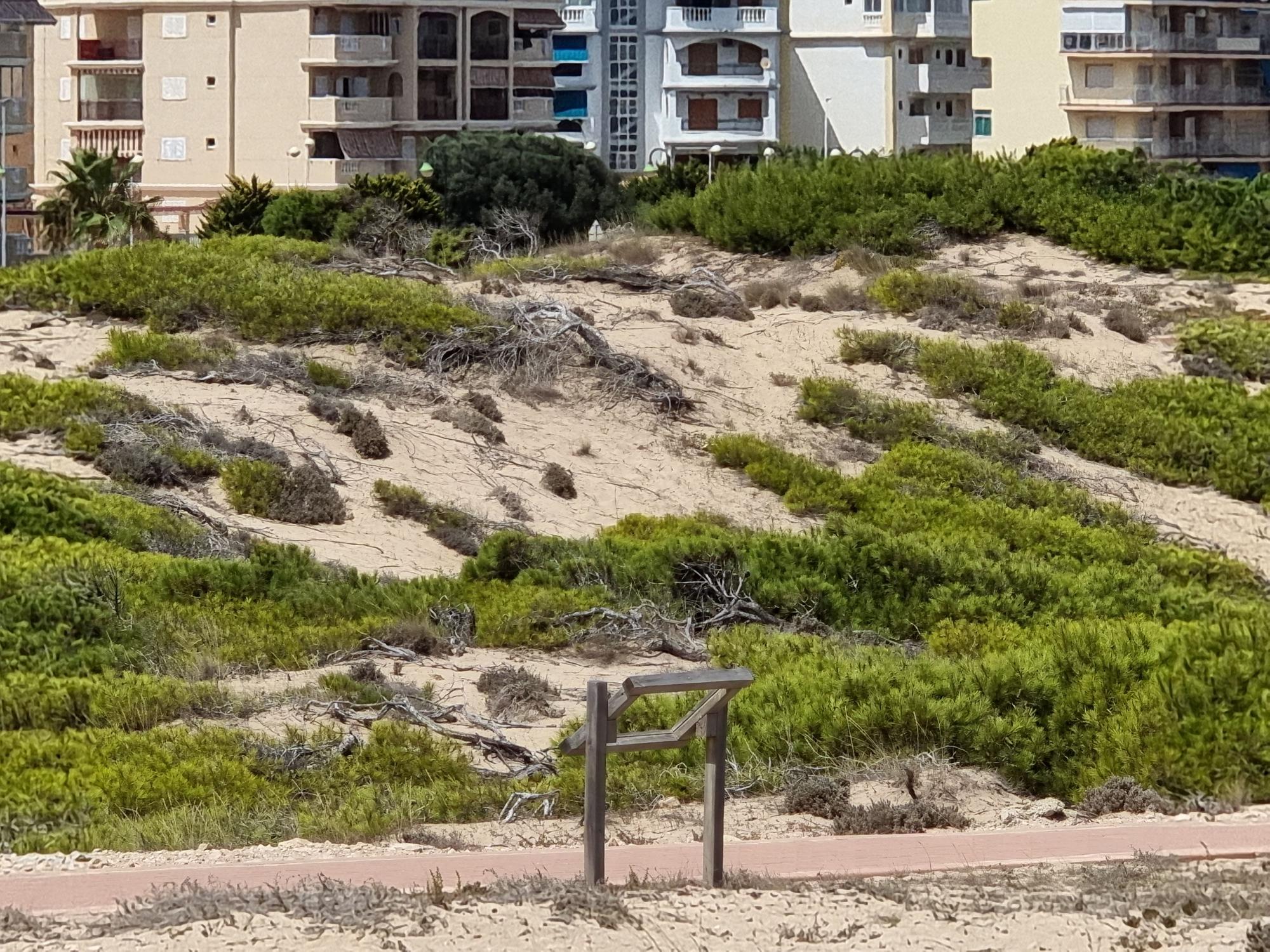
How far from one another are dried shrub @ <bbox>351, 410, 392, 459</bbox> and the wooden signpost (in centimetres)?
1346

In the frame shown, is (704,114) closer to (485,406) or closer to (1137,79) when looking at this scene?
(1137,79)

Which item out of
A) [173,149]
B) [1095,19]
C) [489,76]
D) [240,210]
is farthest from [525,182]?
[1095,19]

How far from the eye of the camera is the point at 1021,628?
15883mm

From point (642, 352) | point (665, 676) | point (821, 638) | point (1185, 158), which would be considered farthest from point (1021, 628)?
point (1185, 158)

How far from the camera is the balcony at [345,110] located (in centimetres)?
5794

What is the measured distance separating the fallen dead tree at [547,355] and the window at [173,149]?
1435 inches

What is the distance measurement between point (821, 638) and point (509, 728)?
3405 millimetres

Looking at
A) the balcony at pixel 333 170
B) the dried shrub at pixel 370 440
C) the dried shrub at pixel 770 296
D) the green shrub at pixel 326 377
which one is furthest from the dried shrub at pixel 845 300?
the balcony at pixel 333 170

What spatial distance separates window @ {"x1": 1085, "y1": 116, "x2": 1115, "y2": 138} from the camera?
6259 cm

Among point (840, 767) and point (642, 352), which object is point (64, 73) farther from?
point (840, 767)

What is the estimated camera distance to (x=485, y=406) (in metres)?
23.3

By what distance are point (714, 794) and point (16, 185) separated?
43258 mm

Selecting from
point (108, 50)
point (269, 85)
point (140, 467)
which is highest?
point (108, 50)

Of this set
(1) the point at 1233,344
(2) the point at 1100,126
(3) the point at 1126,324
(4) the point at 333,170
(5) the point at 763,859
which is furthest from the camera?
(2) the point at 1100,126
